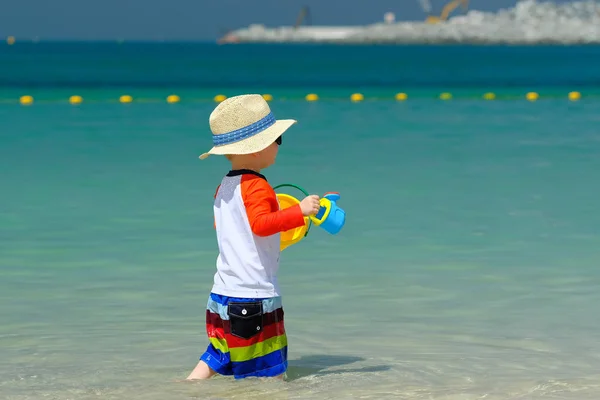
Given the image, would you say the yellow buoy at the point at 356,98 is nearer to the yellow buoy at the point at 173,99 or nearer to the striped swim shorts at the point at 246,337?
the yellow buoy at the point at 173,99

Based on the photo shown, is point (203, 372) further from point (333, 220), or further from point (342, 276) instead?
point (342, 276)

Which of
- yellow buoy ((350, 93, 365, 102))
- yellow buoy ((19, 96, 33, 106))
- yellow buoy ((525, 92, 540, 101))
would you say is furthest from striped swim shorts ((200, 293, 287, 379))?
yellow buoy ((525, 92, 540, 101))

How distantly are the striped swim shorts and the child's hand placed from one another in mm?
401

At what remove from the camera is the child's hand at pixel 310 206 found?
4652 mm

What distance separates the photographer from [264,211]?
467cm

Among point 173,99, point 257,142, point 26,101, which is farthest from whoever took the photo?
point 173,99

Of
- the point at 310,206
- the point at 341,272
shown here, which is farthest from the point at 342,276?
the point at 310,206

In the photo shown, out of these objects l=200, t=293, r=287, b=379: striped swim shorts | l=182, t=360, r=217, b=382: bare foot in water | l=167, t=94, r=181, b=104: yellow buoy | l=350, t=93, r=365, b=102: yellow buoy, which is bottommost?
l=182, t=360, r=217, b=382: bare foot in water

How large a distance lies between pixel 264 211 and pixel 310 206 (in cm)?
18

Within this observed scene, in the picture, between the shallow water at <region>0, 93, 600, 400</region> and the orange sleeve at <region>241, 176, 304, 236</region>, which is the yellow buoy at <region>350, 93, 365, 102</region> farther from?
the orange sleeve at <region>241, 176, 304, 236</region>

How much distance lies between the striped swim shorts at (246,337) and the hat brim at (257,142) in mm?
573

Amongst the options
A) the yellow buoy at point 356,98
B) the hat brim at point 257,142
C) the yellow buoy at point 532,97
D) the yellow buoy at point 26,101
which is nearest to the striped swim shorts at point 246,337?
the hat brim at point 257,142

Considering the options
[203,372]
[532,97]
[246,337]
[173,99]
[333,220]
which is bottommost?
[203,372]

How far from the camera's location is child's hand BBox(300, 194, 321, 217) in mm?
4652
